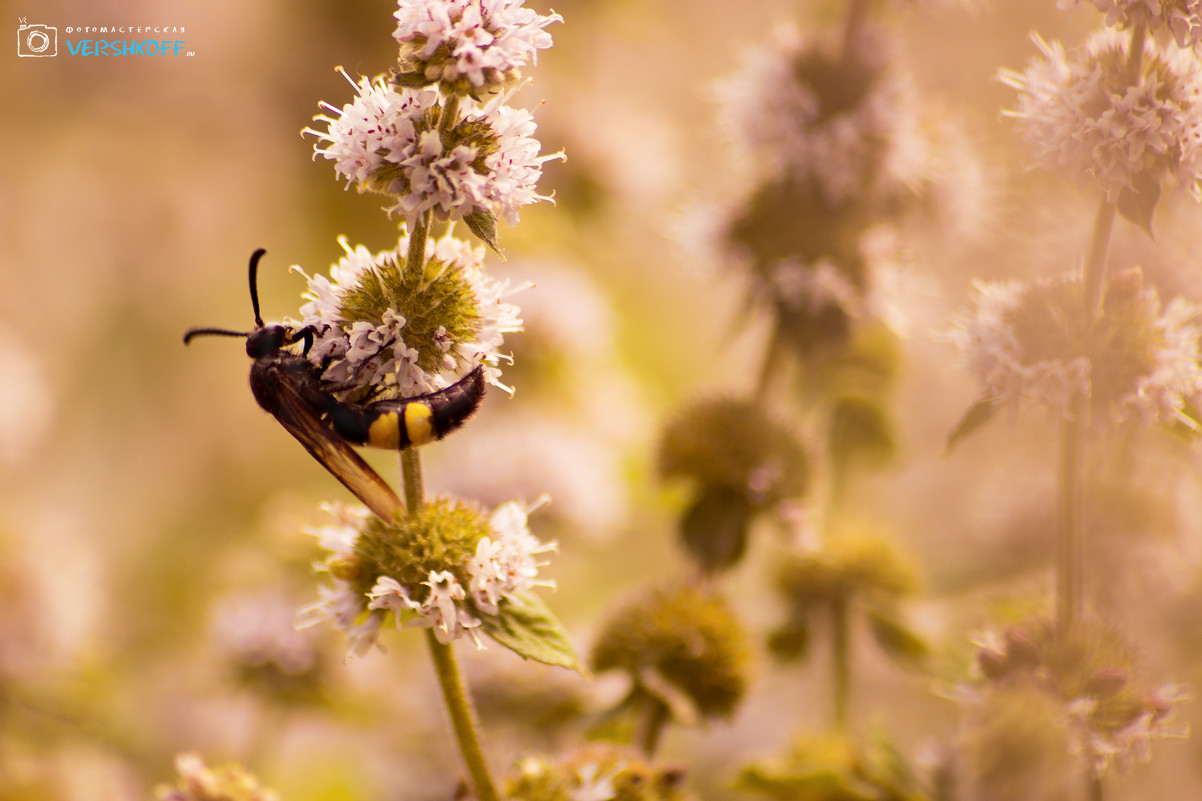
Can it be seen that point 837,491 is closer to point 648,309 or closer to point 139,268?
point 648,309

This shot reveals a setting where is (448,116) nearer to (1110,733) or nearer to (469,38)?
(469,38)

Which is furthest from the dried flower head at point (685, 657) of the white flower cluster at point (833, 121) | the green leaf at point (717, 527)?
the white flower cluster at point (833, 121)

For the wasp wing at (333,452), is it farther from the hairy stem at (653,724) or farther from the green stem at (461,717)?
the hairy stem at (653,724)

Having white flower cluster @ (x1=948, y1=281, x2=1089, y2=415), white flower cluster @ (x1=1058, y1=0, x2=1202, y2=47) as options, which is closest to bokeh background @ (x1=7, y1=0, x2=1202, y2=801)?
white flower cluster @ (x1=948, y1=281, x2=1089, y2=415)

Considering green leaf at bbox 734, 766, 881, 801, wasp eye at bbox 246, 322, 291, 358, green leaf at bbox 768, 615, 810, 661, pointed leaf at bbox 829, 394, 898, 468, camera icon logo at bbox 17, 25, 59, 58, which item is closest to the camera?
wasp eye at bbox 246, 322, 291, 358

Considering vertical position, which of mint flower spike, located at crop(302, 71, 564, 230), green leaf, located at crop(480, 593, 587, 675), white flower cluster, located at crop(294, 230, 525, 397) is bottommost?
green leaf, located at crop(480, 593, 587, 675)

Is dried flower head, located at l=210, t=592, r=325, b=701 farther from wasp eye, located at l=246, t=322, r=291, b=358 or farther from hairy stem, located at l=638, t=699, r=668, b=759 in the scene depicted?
wasp eye, located at l=246, t=322, r=291, b=358

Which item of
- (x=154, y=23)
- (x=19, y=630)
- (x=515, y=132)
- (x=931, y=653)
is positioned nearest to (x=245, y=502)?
(x=19, y=630)
